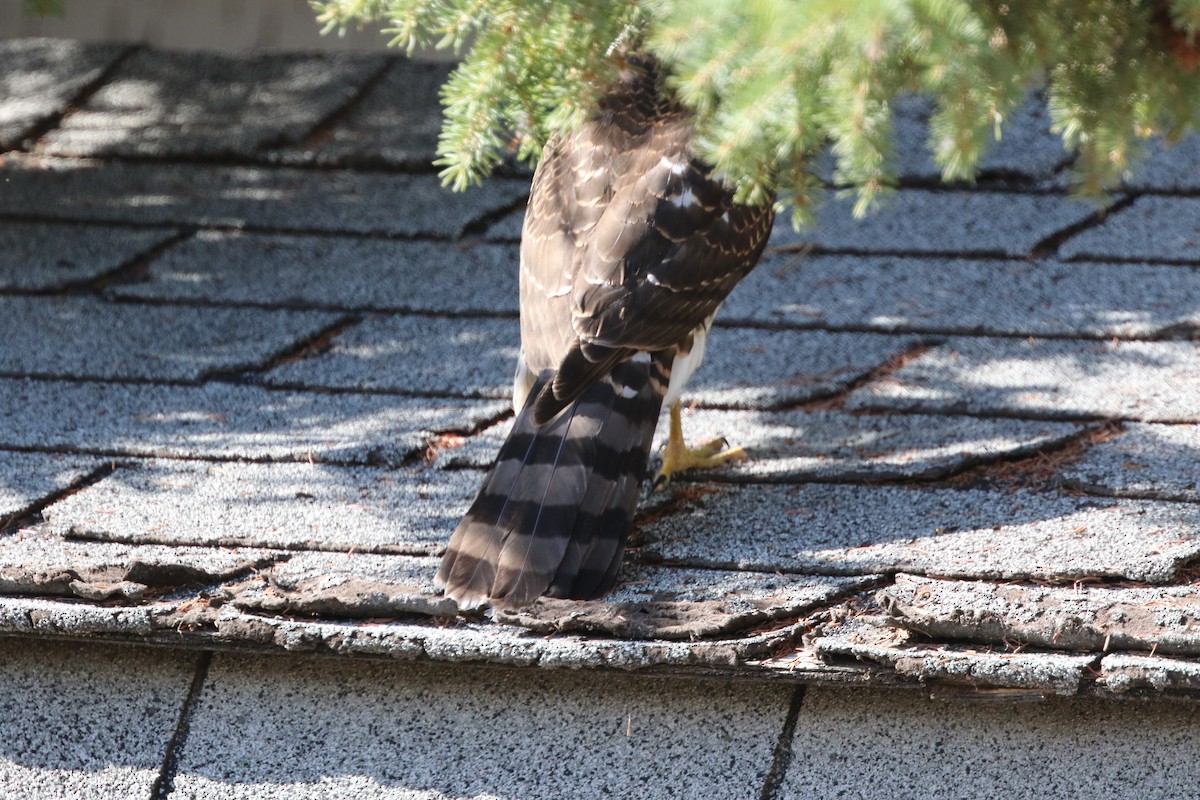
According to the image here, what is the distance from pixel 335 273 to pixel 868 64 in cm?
404

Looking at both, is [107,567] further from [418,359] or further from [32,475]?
[418,359]

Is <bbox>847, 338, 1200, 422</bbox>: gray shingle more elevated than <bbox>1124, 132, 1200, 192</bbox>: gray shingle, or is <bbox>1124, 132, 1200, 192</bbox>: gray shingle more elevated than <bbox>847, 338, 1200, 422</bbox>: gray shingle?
<bbox>1124, 132, 1200, 192</bbox>: gray shingle

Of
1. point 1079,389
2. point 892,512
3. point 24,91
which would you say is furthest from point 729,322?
point 24,91

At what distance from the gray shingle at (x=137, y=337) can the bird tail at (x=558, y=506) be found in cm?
161

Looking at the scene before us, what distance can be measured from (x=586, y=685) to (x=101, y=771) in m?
0.98

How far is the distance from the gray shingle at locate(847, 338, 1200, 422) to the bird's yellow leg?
46 cm

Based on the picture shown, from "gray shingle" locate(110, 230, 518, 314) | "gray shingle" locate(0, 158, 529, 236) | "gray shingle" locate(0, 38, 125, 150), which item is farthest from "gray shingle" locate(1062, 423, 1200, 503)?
"gray shingle" locate(0, 38, 125, 150)

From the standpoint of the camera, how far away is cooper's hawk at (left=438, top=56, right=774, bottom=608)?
3111 mm

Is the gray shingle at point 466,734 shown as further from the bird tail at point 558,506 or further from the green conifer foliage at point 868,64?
the green conifer foliage at point 868,64

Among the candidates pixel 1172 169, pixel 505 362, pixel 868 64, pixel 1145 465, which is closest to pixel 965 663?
pixel 1145 465

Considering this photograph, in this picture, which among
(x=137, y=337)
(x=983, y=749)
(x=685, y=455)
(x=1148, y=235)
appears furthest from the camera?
(x=1148, y=235)

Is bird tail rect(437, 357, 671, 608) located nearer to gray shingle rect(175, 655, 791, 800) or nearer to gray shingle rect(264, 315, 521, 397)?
gray shingle rect(175, 655, 791, 800)

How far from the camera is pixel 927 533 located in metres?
3.31

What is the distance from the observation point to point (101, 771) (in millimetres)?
3000
